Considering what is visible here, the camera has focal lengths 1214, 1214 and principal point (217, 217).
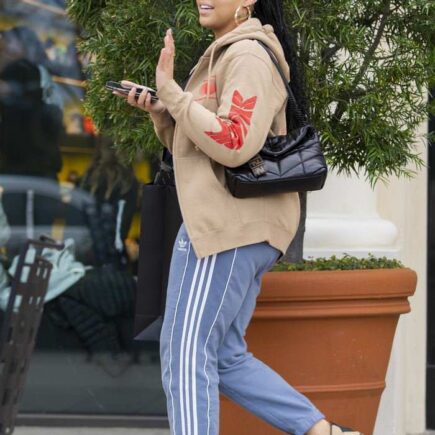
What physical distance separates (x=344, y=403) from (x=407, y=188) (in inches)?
83.7

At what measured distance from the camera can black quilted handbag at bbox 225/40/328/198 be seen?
11.2 ft

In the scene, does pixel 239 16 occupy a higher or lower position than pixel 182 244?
higher

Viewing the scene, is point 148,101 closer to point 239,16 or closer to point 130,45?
point 239,16

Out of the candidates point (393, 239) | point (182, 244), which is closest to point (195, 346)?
point (182, 244)

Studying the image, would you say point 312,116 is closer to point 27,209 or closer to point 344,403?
point 344,403

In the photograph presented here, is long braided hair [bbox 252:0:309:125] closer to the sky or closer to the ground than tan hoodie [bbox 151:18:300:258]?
closer to the sky

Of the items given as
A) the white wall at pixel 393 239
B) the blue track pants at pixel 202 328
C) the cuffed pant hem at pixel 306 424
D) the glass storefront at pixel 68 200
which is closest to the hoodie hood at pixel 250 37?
the blue track pants at pixel 202 328

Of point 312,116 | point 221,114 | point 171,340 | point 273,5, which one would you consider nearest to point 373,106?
point 312,116

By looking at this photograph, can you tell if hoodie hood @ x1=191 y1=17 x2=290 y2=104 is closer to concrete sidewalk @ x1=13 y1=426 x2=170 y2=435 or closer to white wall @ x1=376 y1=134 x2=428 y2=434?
white wall @ x1=376 y1=134 x2=428 y2=434

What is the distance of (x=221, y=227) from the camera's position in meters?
3.43

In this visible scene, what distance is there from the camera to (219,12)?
356 cm

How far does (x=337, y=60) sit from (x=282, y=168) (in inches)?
35.3

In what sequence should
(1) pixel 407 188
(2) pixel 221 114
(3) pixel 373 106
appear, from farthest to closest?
1. (1) pixel 407 188
2. (3) pixel 373 106
3. (2) pixel 221 114

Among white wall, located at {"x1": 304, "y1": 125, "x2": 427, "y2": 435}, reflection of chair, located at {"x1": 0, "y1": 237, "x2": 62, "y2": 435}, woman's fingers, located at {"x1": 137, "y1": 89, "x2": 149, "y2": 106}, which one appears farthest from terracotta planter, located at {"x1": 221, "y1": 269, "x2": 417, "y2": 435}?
white wall, located at {"x1": 304, "y1": 125, "x2": 427, "y2": 435}
